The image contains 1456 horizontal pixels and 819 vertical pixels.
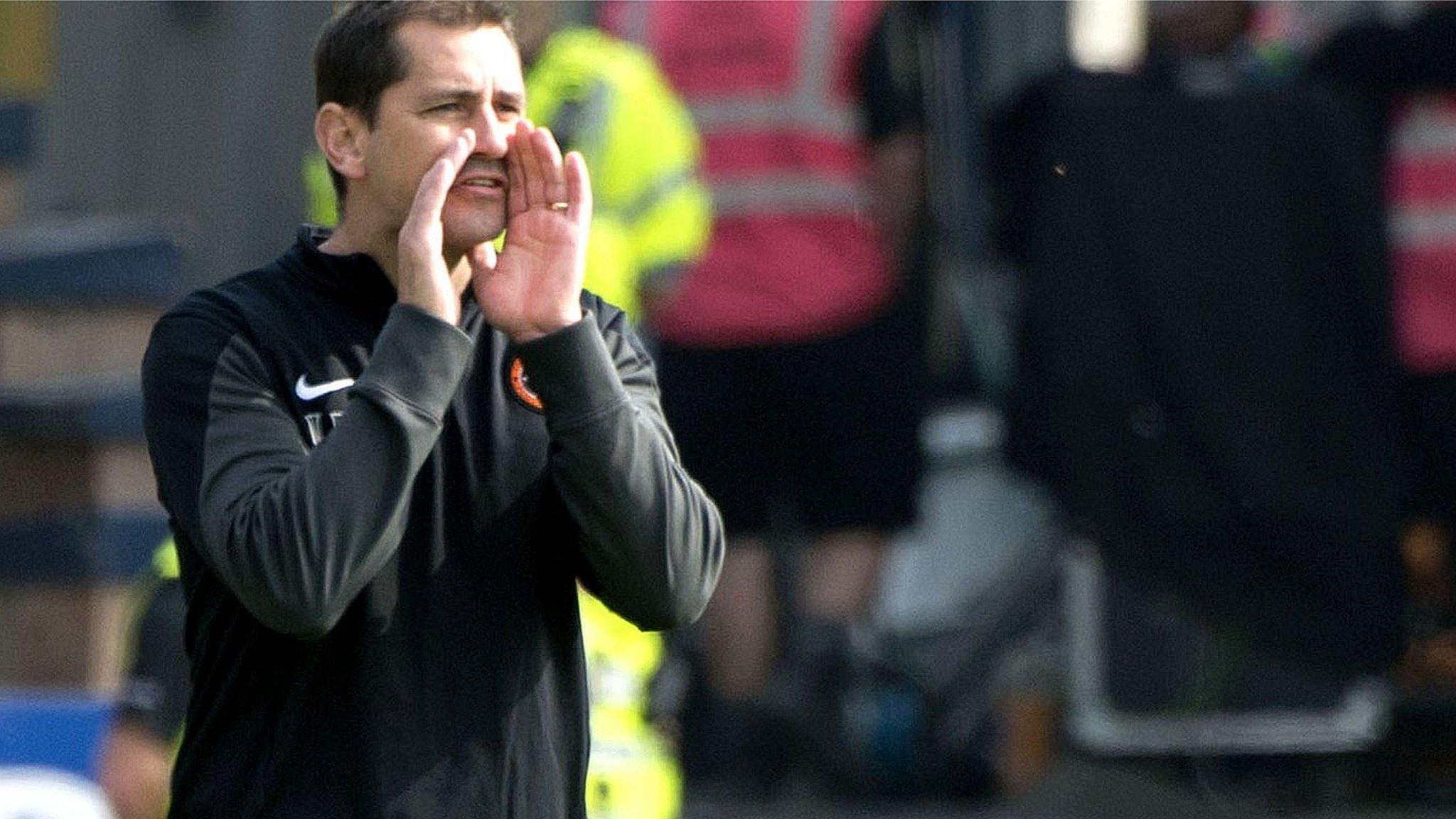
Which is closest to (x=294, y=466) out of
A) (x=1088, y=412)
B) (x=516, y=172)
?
(x=516, y=172)

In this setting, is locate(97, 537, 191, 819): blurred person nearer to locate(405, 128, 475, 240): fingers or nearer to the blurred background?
the blurred background

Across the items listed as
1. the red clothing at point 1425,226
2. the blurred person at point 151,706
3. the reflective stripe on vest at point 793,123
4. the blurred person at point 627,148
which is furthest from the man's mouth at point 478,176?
the red clothing at point 1425,226

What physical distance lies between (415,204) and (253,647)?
0.43m

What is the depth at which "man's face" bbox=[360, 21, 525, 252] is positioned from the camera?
2.63m

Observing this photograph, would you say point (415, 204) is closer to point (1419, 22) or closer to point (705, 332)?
point (705, 332)

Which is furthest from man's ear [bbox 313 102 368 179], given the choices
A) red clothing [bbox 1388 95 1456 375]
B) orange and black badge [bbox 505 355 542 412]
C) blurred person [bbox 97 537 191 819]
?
red clothing [bbox 1388 95 1456 375]

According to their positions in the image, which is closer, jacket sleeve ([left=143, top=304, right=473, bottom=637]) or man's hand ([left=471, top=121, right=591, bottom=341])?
jacket sleeve ([left=143, top=304, right=473, bottom=637])

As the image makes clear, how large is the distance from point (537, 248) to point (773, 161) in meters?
3.84

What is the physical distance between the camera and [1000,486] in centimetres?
705

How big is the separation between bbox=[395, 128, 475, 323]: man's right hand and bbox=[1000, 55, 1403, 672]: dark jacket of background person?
3683 mm

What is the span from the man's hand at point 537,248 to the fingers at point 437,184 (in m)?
0.05

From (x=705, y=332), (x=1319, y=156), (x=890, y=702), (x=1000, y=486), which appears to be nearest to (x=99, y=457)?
(x=705, y=332)

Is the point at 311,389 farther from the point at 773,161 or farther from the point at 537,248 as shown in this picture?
the point at 773,161

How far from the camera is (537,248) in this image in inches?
103
